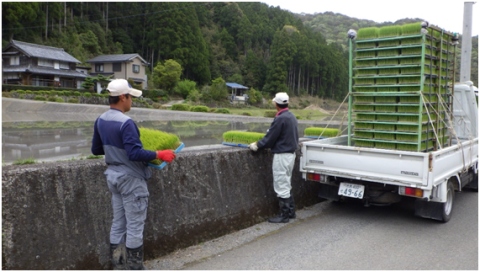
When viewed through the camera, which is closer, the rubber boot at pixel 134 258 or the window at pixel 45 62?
the rubber boot at pixel 134 258

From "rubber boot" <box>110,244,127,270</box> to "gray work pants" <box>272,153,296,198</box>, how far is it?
2633 mm

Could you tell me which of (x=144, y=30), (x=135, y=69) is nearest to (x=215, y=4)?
(x=144, y=30)

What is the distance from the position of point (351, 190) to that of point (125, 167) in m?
3.67

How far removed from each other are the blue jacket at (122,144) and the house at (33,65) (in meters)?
48.8

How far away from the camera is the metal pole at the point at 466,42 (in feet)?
37.2

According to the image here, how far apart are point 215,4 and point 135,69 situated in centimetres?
4055

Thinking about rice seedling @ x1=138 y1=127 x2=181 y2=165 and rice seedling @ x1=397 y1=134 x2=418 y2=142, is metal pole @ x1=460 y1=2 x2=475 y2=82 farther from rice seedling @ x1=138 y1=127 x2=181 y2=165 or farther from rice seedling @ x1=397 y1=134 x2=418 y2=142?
rice seedling @ x1=138 y1=127 x2=181 y2=165

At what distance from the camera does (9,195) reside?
11.1 feet

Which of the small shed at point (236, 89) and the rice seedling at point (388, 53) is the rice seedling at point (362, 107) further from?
the small shed at point (236, 89)

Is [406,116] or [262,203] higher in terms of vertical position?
[406,116]

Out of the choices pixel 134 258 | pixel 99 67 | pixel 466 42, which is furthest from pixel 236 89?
pixel 134 258

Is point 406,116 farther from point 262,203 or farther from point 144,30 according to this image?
point 144,30

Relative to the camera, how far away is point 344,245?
202 inches

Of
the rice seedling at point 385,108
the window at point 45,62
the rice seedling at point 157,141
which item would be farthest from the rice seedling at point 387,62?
the window at point 45,62
